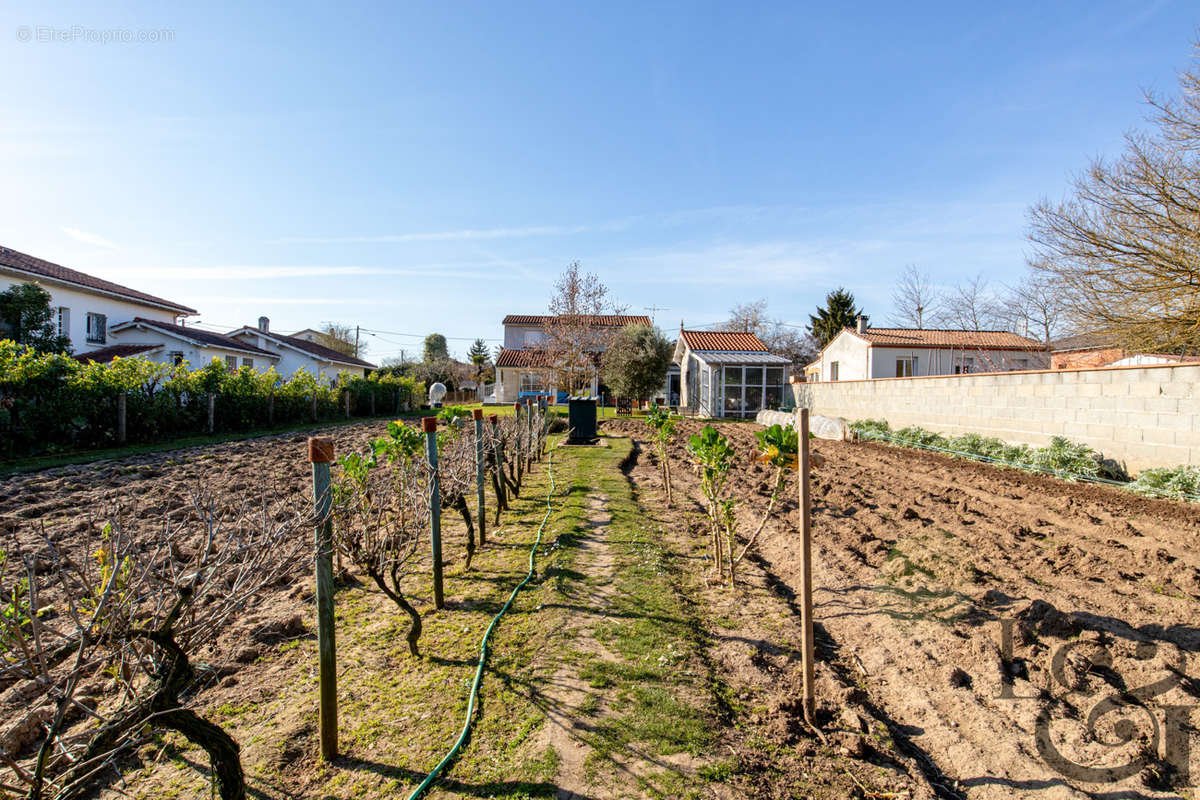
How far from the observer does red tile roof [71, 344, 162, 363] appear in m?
20.8

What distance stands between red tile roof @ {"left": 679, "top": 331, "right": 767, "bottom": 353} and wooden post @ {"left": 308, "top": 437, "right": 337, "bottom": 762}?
27.1 meters

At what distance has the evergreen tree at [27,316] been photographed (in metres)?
18.0

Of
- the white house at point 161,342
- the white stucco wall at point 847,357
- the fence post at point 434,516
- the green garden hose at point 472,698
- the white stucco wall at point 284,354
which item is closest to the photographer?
the green garden hose at point 472,698

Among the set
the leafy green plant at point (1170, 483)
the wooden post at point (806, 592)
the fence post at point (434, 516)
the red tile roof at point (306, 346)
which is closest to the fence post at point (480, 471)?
the fence post at point (434, 516)

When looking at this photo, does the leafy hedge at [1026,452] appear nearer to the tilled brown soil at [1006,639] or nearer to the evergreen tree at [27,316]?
the tilled brown soil at [1006,639]

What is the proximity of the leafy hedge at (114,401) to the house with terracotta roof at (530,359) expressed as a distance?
1083cm

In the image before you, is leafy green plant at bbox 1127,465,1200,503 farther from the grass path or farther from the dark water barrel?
the dark water barrel

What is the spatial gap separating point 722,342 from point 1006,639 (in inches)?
1065

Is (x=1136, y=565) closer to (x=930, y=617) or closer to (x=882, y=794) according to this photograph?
(x=930, y=617)

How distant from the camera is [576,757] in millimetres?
2664

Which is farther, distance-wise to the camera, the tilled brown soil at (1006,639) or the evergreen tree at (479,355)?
the evergreen tree at (479,355)

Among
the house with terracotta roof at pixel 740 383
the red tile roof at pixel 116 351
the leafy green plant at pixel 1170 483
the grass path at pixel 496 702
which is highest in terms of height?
the red tile roof at pixel 116 351

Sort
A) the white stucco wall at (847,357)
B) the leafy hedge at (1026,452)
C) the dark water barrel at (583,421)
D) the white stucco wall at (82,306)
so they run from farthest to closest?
the white stucco wall at (847,357) < the white stucco wall at (82,306) < the dark water barrel at (583,421) < the leafy hedge at (1026,452)

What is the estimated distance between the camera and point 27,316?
1833 cm
